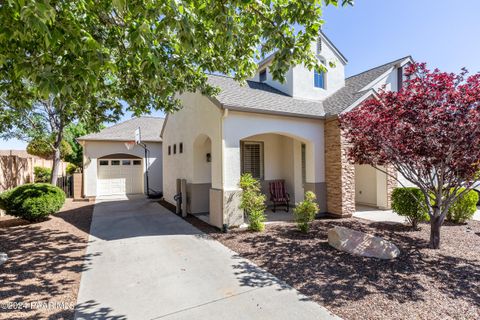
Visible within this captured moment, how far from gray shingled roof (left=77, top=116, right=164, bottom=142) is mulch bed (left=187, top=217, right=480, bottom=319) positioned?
1139 cm

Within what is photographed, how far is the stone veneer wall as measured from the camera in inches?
355

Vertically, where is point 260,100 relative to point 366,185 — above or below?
above

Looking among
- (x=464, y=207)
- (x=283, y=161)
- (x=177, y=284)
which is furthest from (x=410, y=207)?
(x=177, y=284)

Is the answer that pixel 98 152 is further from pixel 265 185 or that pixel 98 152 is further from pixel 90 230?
pixel 265 185

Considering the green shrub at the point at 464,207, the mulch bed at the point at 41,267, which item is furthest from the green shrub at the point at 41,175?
the green shrub at the point at 464,207

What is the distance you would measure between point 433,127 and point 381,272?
3369mm

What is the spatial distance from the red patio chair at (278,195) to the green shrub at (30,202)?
8.29m

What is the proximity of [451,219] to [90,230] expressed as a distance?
12.2 meters

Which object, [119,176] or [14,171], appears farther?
[119,176]

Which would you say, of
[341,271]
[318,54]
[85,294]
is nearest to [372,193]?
[318,54]

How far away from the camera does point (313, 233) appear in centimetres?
Result: 726

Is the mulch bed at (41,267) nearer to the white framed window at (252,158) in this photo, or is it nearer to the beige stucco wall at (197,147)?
the beige stucco wall at (197,147)

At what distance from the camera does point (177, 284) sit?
176 inches

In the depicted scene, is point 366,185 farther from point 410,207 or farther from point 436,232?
point 436,232
